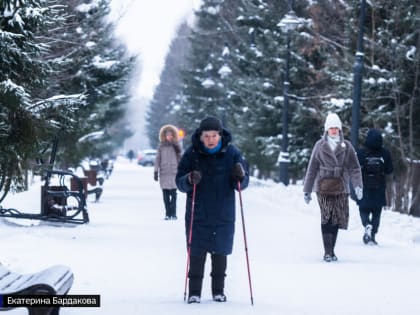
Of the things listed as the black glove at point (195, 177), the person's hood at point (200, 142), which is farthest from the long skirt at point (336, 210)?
the black glove at point (195, 177)

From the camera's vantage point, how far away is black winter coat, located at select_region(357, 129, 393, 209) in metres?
14.0

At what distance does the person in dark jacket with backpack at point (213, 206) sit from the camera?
26.9 ft

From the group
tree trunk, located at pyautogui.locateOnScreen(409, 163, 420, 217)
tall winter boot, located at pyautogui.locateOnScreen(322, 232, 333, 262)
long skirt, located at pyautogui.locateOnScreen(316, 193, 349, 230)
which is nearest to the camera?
tall winter boot, located at pyautogui.locateOnScreen(322, 232, 333, 262)

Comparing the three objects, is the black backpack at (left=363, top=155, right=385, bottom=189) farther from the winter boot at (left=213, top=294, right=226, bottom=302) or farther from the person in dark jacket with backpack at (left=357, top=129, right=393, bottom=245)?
the winter boot at (left=213, top=294, right=226, bottom=302)

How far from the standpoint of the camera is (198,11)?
5312 cm

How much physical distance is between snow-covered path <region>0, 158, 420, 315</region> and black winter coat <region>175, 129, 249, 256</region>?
51cm

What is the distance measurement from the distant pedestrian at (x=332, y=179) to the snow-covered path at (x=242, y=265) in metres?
0.44

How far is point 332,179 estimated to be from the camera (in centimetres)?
1208

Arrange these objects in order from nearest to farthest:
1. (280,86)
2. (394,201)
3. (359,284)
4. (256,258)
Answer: (359,284), (256,258), (394,201), (280,86)

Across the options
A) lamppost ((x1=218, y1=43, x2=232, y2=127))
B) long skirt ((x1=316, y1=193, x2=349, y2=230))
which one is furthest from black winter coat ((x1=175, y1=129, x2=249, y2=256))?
lamppost ((x1=218, y1=43, x2=232, y2=127))

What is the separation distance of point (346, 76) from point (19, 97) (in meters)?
11.9

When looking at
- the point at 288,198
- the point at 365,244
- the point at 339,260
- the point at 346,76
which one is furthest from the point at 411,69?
the point at 339,260

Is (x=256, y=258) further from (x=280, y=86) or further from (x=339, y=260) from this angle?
(x=280, y=86)

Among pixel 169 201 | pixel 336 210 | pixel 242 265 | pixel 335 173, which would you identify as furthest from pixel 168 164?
pixel 242 265
